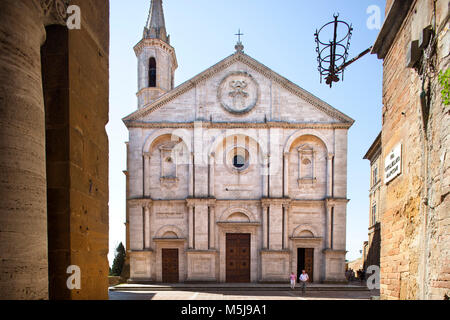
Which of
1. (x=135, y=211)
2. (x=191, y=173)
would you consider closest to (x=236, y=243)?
(x=191, y=173)

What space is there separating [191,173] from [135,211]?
4.86m

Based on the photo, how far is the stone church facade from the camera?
21.9m

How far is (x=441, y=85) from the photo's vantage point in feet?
12.0

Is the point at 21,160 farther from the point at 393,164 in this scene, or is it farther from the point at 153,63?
the point at 153,63

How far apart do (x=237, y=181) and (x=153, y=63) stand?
1550 cm

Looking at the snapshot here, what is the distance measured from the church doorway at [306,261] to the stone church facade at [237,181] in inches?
2.8

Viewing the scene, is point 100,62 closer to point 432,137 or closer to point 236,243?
point 432,137

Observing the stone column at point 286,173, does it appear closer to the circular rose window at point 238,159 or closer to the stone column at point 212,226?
the circular rose window at point 238,159

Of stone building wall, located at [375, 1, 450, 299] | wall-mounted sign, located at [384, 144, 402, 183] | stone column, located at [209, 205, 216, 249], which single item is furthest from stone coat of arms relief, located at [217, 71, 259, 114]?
wall-mounted sign, located at [384, 144, 402, 183]

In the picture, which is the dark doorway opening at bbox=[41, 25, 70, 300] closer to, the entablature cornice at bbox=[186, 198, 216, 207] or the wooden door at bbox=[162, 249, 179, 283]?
the entablature cornice at bbox=[186, 198, 216, 207]

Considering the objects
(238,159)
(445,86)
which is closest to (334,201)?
(238,159)

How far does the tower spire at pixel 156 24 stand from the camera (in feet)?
99.8

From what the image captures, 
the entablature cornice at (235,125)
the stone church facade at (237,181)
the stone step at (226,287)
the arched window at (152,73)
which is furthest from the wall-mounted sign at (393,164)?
the arched window at (152,73)

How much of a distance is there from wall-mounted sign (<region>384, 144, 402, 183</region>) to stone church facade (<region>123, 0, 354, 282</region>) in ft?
53.9
